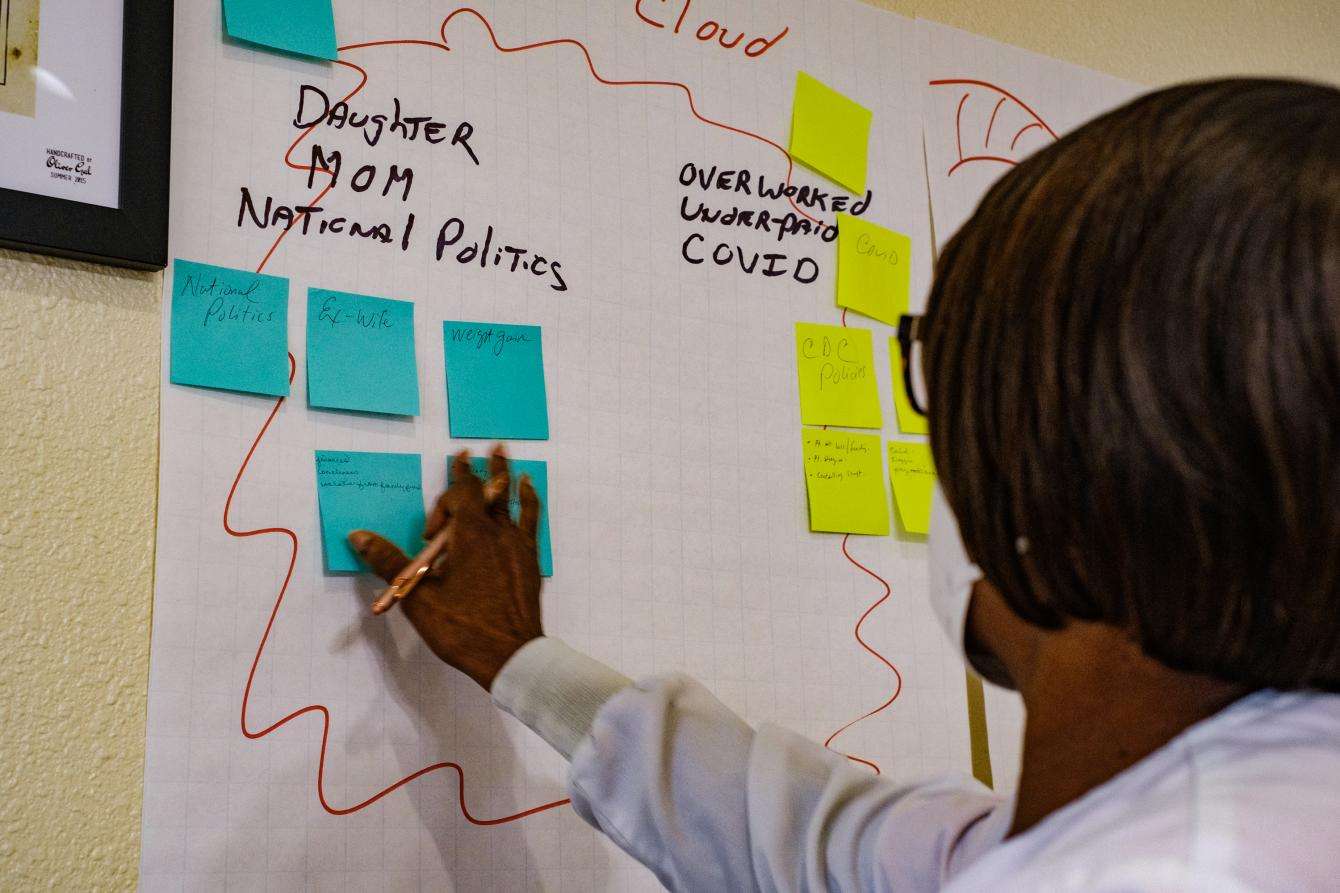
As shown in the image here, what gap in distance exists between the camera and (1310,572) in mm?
434

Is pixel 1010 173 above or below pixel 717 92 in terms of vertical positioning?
below

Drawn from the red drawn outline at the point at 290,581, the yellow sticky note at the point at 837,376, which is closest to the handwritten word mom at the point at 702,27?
the red drawn outline at the point at 290,581

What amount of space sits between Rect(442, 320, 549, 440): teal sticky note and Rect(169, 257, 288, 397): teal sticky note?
125mm

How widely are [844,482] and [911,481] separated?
0.08 m

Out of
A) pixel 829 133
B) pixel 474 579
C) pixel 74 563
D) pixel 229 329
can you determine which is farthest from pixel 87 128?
pixel 829 133

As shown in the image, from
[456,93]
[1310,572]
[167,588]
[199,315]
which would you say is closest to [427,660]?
[167,588]

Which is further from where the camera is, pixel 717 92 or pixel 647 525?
pixel 717 92

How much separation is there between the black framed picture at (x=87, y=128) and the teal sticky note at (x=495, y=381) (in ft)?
0.71

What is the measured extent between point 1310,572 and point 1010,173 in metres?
0.23

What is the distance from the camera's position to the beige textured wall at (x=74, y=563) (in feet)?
2.19

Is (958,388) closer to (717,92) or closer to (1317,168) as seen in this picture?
(1317,168)

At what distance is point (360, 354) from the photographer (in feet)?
2.62

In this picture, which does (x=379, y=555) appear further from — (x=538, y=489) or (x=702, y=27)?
(x=702, y=27)

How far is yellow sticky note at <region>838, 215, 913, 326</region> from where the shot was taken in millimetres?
1051
